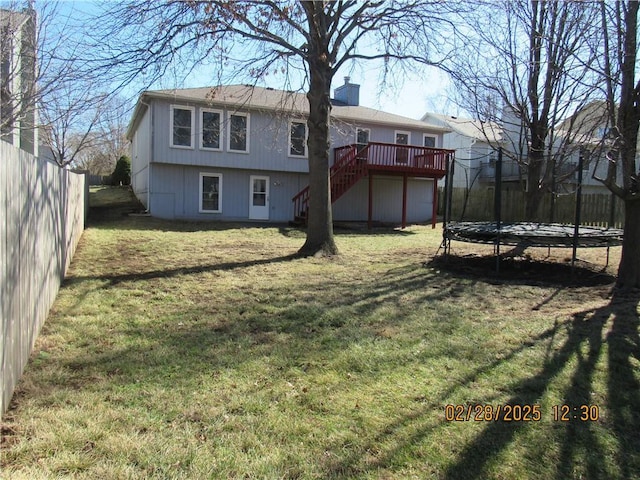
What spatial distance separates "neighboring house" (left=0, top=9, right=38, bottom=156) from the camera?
11.8 meters

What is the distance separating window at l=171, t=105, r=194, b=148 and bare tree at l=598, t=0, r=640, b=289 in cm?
1422

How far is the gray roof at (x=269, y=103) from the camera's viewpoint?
16.7 metres

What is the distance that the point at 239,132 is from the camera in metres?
18.3

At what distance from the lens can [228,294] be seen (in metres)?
6.46

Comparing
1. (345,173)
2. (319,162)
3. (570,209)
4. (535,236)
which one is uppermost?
(345,173)

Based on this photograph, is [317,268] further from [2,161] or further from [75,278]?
[2,161]

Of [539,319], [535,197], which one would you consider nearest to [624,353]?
[539,319]

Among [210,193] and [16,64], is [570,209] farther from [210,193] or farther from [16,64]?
[16,64]

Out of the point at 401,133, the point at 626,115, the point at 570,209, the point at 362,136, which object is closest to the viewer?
the point at 626,115

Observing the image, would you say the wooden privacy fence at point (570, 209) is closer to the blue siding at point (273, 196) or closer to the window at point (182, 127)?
the blue siding at point (273, 196)

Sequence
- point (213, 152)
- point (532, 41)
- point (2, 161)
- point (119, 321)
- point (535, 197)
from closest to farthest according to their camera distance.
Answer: point (2, 161) < point (119, 321) < point (532, 41) < point (535, 197) < point (213, 152)

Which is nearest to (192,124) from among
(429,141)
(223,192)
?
(223,192)

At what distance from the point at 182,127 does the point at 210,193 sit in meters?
2.74

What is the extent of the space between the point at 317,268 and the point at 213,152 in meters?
11.1
